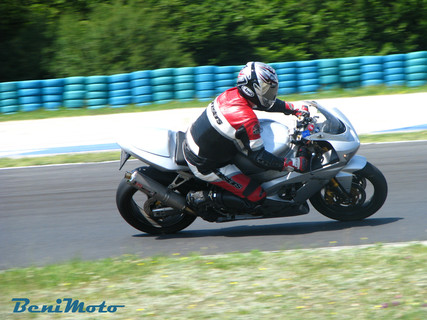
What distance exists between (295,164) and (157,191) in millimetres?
1385

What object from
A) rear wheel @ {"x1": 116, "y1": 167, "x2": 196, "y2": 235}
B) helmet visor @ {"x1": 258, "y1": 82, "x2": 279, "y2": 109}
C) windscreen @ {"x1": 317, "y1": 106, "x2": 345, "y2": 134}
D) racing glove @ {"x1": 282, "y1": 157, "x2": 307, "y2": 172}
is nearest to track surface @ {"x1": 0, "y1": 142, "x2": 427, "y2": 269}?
rear wheel @ {"x1": 116, "y1": 167, "x2": 196, "y2": 235}

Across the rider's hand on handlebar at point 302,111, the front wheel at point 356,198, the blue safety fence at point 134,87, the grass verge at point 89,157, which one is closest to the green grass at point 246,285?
the front wheel at point 356,198

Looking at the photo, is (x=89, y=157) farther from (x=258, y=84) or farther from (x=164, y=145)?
(x=258, y=84)

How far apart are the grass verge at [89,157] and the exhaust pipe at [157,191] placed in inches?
155

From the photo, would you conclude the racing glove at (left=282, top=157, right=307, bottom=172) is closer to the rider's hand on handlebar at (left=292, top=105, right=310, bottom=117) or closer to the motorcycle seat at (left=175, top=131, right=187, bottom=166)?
the rider's hand on handlebar at (left=292, top=105, right=310, bottom=117)

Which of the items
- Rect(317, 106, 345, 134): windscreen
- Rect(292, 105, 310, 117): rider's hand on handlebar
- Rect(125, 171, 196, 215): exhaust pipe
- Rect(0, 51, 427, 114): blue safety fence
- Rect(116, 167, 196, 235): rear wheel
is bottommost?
Rect(0, 51, 427, 114): blue safety fence

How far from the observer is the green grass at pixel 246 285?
13.9 ft

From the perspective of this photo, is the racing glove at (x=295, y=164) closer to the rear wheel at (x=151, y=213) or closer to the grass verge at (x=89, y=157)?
the rear wheel at (x=151, y=213)

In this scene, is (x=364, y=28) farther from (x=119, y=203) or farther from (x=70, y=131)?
(x=119, y=203)

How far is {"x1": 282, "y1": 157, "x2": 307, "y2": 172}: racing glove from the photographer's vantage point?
19.3ft

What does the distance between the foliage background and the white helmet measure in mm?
11459

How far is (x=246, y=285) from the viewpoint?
4734mm

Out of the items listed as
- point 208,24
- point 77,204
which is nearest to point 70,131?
point 77,204

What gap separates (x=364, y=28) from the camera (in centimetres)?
1889
